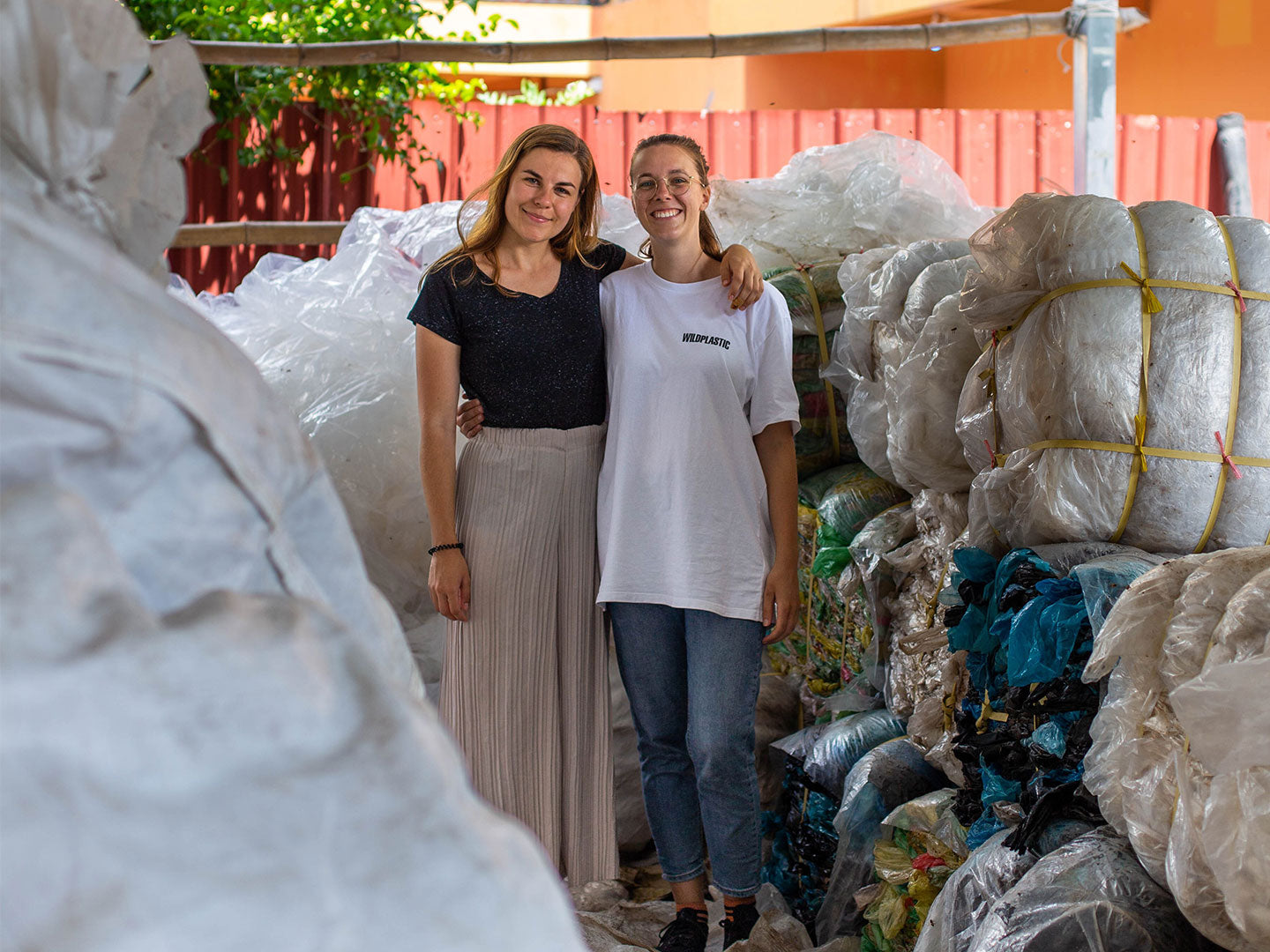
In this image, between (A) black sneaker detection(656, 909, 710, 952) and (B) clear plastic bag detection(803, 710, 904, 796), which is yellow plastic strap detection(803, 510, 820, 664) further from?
(A) black sneaker detection(656, 909, 710, 952)

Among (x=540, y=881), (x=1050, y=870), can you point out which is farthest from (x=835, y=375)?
(x=540, y=881)

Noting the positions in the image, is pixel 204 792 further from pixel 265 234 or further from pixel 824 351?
pixel 265 234

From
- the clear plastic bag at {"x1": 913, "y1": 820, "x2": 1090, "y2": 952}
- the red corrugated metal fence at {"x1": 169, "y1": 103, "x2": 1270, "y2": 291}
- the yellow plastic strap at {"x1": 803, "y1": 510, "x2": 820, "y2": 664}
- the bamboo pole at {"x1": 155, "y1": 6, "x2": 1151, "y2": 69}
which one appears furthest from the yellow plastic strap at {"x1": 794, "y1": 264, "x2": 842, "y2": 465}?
the red corrugated metal fence at {"x1": 169, "y1": 103, "x2": 1270, "y2": 291}

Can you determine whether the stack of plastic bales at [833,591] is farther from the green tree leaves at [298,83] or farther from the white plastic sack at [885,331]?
the green tree leaves at [298,83]

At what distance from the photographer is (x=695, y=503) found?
211 cm

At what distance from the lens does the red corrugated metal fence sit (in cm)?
591

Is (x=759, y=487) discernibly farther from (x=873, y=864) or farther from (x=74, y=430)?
(x=74, y=430)

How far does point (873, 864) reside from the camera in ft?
7.54

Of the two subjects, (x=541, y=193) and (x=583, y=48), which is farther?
(x=583, y=48)

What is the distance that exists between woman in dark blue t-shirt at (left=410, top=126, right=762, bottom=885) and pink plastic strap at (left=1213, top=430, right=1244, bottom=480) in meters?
0.79

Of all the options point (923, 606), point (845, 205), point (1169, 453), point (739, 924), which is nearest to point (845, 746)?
point (923, 606)

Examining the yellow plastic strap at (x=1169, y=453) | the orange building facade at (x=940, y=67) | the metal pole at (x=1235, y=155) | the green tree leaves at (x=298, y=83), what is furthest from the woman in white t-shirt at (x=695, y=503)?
the metal pole at (x=1235, y=155)

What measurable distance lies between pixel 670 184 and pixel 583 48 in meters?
2.02

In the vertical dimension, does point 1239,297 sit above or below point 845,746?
above
